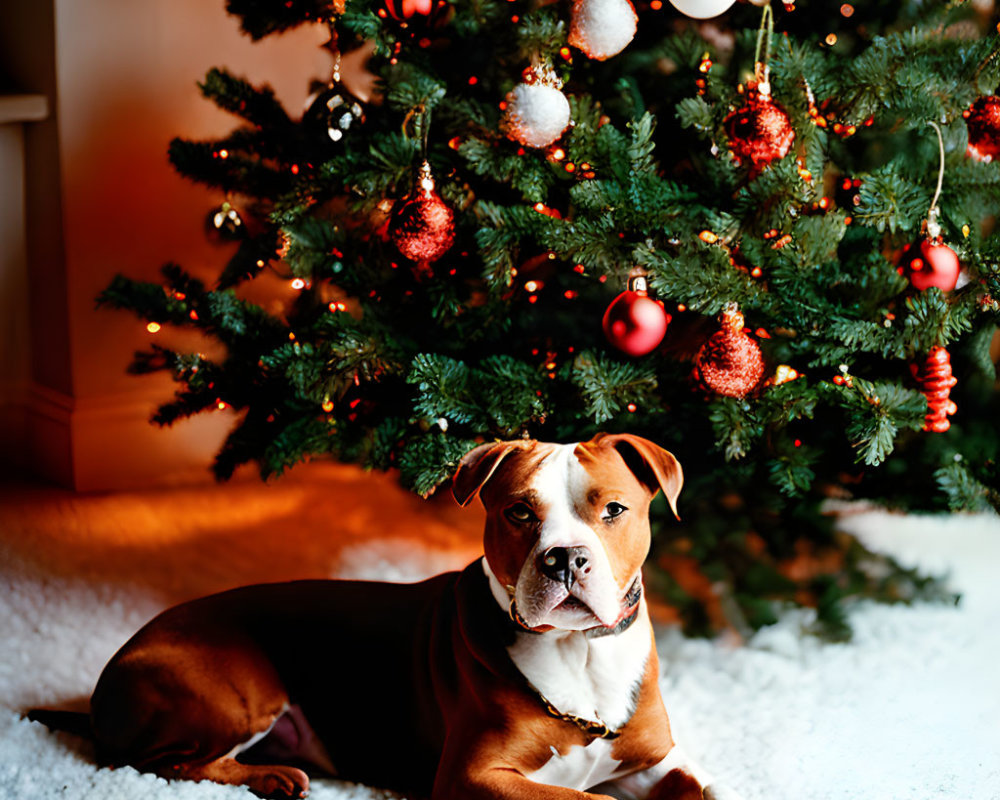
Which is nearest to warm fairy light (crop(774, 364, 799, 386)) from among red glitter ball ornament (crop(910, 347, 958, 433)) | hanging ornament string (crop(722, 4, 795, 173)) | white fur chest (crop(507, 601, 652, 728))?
red glitter ball ornament (crop(910, 347, 958, 433))

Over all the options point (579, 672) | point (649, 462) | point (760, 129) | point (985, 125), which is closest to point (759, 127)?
point (760, 129)

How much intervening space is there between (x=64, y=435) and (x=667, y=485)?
57.7 inches

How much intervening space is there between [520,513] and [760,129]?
574 millimetres

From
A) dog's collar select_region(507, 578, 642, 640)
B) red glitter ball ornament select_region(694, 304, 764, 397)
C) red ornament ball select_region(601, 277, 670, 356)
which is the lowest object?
dog's collar select_region(507, 578, 642, 640)

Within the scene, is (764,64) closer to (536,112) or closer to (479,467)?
(536,112)

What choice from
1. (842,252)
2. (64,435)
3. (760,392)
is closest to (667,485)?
(760,392)

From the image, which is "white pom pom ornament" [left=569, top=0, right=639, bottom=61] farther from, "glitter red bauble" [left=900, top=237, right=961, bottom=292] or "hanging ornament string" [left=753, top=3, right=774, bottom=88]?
"glitter red bauble" [left=900, top=237, right=961, bottom=292]

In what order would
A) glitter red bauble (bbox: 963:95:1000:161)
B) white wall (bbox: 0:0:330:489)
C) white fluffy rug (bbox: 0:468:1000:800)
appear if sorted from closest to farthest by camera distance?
white fluffy rug (bbox: 0:468:1000:800) < glitter red bauble (bbox: 963:95:1000:161) < white wall (bbox: 0:0:330:489)

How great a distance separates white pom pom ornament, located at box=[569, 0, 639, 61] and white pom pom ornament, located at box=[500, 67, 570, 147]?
0.20ft

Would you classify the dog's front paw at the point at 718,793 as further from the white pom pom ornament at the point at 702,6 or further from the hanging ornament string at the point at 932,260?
the white pom pom ornament at the point at 702,6

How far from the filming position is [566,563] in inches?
34.9

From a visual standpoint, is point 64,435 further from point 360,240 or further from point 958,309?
point 958,309

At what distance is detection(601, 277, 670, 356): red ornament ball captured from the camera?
1184mm

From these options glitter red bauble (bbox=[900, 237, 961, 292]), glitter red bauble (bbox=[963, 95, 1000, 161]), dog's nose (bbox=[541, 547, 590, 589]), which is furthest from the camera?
glitter red bauble (bbox=[963, 95, 1000, 161])
